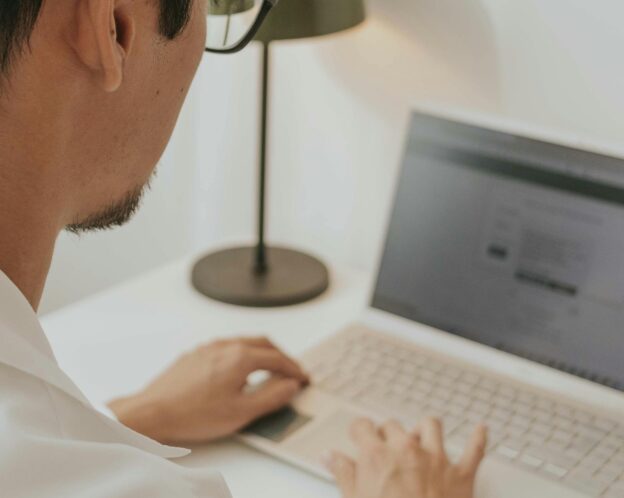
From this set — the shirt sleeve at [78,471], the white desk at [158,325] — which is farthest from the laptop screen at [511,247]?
the shirt sleeve at [78,471]

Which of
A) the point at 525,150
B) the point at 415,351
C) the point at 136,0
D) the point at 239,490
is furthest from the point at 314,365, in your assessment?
the point at 136,0

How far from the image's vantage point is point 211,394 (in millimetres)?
1016

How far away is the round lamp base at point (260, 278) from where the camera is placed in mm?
1276

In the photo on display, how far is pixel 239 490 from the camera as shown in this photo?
3.06ft

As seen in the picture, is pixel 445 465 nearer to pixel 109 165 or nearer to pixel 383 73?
pixel 109 165

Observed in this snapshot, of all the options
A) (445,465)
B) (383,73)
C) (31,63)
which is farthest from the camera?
(383,73)

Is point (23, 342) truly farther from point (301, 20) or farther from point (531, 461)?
point (301, 20)

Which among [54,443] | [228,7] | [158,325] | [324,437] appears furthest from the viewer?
[158,325]

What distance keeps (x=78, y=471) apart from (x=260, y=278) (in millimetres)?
740

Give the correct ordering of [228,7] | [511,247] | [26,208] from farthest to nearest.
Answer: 1. [511,247]
2. [228,7]
3. [26,208]

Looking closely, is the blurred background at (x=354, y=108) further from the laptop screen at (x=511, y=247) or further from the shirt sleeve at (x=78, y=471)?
the shirt sleeve at (x=78, y=471)

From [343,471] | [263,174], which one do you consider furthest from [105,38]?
[263,174]

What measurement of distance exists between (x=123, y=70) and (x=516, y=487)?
1.69ft

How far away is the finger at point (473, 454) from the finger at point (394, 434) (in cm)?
5
